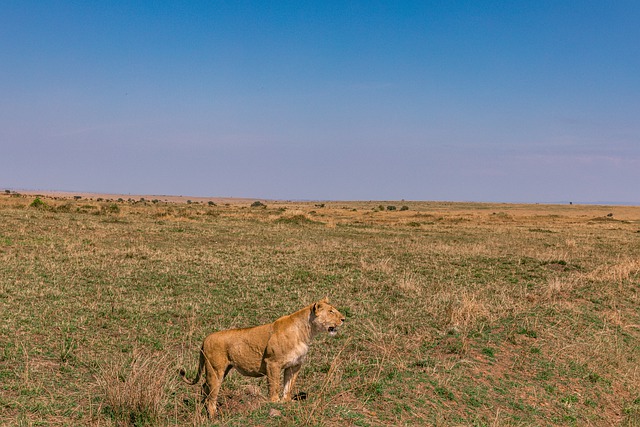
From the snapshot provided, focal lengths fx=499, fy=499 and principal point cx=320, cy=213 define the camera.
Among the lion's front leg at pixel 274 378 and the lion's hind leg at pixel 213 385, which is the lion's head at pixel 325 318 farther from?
the lion's hind leg at pixel 213 385

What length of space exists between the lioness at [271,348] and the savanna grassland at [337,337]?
39cm

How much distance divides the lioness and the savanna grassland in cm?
39

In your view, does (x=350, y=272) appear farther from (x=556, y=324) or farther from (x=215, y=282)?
(x=556, y=324)

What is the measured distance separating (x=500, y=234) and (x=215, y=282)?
29.3 m

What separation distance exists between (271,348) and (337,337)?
15.8 feet

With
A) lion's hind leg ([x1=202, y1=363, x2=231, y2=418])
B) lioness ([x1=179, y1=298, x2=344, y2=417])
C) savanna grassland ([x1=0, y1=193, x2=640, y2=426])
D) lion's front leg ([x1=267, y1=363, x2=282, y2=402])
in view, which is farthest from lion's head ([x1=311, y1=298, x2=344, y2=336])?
lion's hind leg ([x1=202, y1=363, x2=231, y2=418])

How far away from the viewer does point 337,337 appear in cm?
1104

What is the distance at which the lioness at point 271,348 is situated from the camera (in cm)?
643

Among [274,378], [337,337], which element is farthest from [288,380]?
[337,337]

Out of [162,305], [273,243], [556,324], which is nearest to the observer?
[556,324]

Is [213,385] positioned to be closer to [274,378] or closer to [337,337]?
[274,378]

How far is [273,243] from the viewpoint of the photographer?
92.7 ft

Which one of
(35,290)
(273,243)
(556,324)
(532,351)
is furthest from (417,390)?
(273,243)

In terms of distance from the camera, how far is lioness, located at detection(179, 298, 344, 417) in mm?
6426
